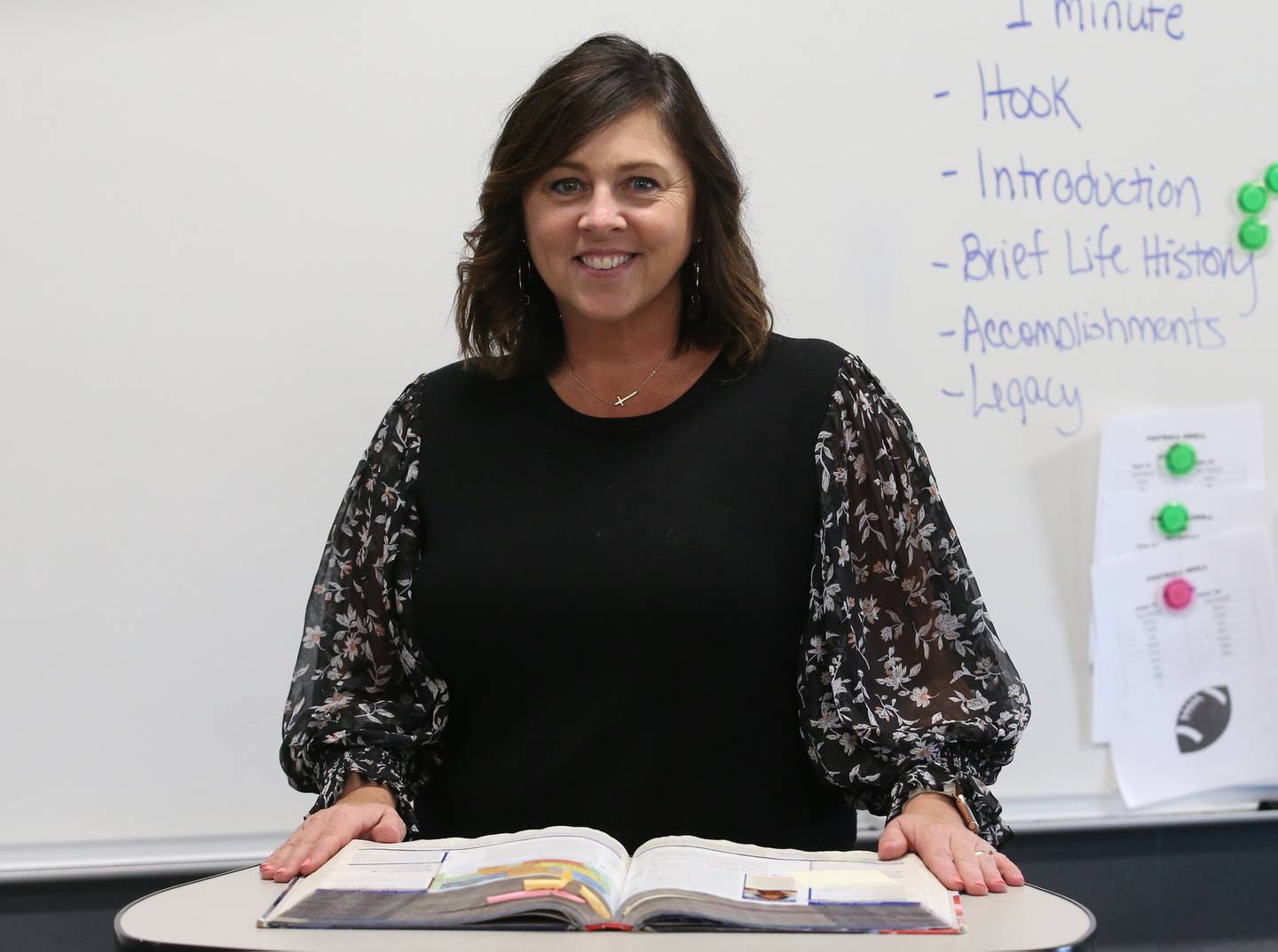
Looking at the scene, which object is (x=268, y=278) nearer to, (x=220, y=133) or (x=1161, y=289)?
(x=220, y=133)

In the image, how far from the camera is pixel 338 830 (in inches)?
45.2

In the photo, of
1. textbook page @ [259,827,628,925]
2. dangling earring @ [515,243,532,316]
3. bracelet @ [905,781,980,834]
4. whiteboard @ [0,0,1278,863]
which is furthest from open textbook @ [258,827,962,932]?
whiteboard @ [0,0,1278,863]

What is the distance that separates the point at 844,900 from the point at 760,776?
1.30 feet

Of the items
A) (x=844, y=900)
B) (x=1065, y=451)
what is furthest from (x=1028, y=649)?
(x=844, y=900)

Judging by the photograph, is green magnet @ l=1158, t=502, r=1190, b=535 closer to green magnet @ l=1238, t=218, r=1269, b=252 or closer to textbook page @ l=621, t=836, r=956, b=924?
green magnet @ l=1238, t=218, r=1269, b=252

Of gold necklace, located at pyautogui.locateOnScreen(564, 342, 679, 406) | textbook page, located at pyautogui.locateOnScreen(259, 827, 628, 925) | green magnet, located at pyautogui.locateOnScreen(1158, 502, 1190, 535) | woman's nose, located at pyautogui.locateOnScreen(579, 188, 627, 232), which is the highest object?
woman's nose, located at pyautogui.locateOnScreen(579, 188, 627, 232)

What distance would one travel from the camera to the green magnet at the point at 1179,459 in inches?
69.6

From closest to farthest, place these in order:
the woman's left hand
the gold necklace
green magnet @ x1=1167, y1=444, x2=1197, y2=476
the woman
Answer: the woman's left hand < the woman < the gold necklace < green magnet @ x1=1167, y1=444, x2=1197, y2=476

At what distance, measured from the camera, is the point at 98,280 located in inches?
64.7

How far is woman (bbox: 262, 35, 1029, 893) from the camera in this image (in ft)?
4.10

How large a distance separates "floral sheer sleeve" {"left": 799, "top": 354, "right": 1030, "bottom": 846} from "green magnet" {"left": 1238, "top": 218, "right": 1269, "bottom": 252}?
767 millimetres

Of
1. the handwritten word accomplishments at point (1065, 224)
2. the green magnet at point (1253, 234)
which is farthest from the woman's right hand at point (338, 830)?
the green magnet at point (1253, 234)

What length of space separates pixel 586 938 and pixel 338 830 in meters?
0.36

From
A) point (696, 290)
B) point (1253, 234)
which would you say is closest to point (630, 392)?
point (696, 290)
